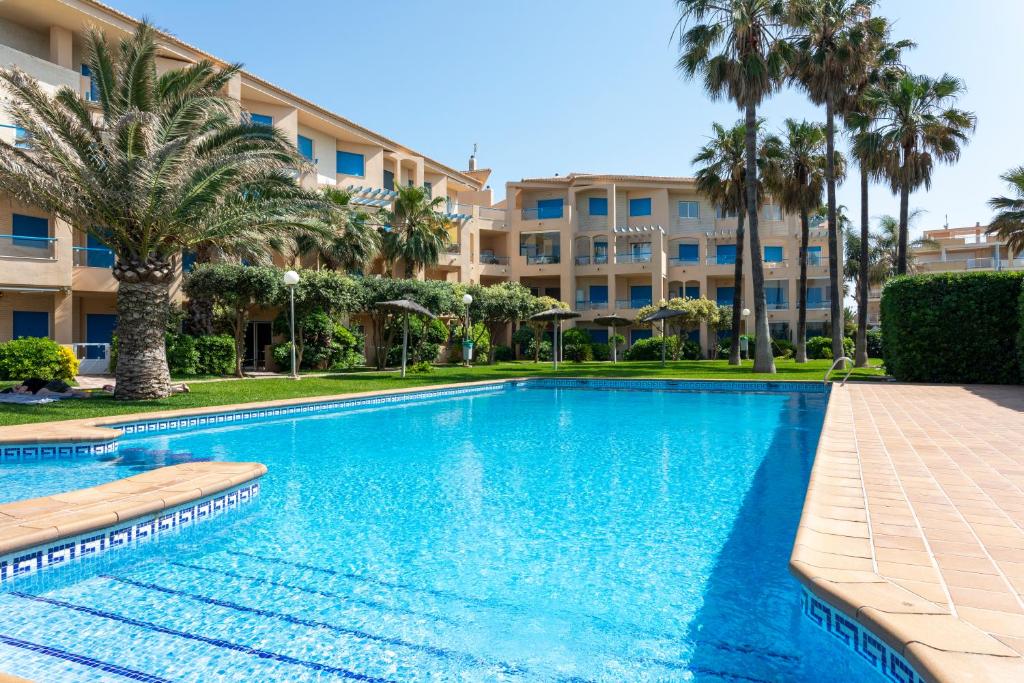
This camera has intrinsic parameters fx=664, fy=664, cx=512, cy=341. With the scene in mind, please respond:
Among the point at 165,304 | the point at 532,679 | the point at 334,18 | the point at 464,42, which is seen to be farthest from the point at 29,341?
the point at 532,679

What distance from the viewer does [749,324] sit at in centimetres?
3812

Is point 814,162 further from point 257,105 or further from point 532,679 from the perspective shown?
point 532,679

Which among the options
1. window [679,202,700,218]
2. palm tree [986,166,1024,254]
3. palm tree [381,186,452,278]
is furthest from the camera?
window [679,202,700,218]

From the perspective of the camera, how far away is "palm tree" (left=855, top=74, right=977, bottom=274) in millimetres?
23938

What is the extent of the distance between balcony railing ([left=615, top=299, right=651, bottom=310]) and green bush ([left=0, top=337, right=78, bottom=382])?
92.5 ft

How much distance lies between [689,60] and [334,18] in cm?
1282

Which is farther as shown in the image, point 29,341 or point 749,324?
point 749,324

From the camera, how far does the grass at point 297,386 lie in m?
11.7

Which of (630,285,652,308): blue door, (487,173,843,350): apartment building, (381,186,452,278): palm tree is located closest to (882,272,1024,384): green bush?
(381,186,452,278): palm tree

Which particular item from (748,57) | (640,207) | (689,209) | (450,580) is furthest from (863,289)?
(450,580)

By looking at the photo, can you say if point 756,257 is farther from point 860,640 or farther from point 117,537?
point 117,537

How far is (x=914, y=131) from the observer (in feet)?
78.9

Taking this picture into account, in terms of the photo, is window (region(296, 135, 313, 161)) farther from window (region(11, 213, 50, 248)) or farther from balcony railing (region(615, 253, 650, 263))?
balcony railing (region(615, 253, 650, 263))

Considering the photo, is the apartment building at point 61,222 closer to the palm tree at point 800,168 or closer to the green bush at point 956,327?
the green bush at point 956,327
